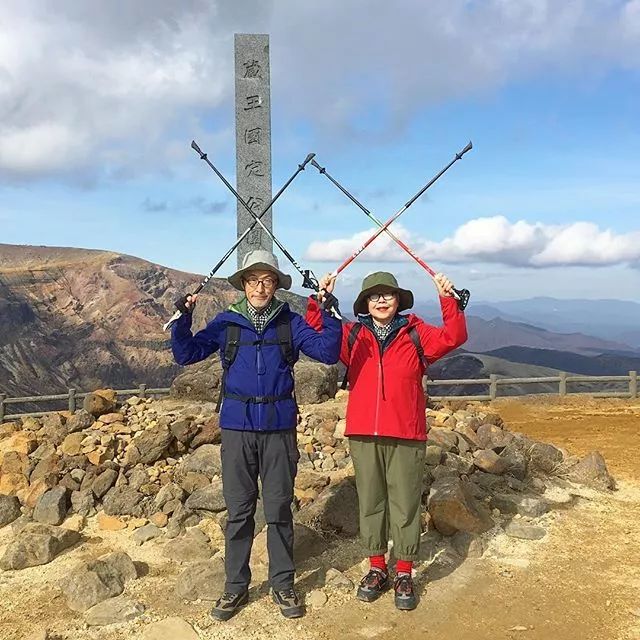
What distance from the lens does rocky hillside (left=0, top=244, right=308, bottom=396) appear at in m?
24.2

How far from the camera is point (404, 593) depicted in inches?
163

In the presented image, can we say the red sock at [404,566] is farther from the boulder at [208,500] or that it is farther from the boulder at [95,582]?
the boulder at [208,500]

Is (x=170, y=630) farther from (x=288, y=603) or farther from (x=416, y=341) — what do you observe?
(x=416, y=341)

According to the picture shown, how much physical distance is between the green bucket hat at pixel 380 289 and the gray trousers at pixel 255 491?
3.38 ft

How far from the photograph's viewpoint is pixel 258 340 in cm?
396

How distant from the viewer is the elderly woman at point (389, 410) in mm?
4023

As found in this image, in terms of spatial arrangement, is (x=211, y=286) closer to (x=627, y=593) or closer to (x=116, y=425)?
(x=116, y=425)

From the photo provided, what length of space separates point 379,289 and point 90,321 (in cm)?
2505

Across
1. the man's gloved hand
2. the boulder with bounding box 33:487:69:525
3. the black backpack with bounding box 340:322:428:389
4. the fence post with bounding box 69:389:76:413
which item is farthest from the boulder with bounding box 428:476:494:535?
the fence post with bounding box 69:389:76:413

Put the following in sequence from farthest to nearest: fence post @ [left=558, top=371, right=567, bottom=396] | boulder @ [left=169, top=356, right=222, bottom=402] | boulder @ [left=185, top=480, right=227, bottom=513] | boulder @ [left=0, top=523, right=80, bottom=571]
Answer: fence post @ [left=558, top=371, right=567, bottom=396] → boulder @ [left=169, top=356, right=222, bottom=402] → boulder @ [left=185, top=480, right=227, bottom=513] → boulder @ [left=0, top=523, right=80, bottom=571]

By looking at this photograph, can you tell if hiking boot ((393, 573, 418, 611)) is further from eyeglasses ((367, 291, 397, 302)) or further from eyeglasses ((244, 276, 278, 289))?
eyeglasses ((244, 276, 278, 289))

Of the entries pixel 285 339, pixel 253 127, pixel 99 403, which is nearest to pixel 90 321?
pixel 253 127

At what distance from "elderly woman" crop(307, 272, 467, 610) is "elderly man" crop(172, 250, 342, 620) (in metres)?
0.26

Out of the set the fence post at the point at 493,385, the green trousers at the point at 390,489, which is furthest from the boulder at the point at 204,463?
the fence post at the point at 493,385
